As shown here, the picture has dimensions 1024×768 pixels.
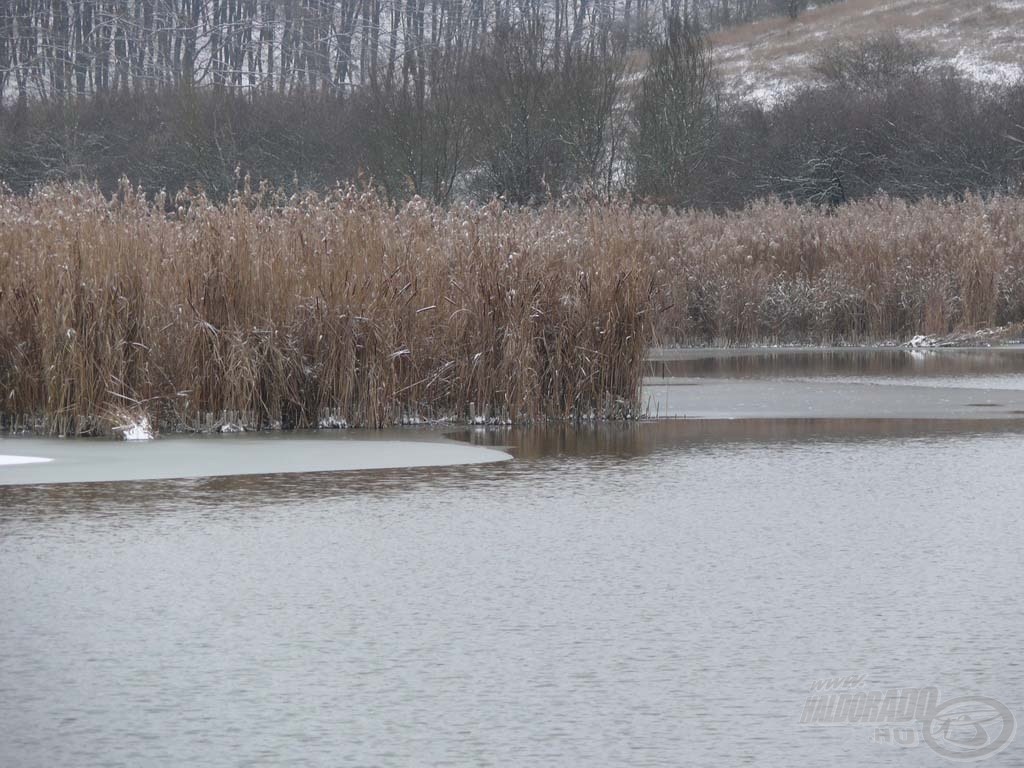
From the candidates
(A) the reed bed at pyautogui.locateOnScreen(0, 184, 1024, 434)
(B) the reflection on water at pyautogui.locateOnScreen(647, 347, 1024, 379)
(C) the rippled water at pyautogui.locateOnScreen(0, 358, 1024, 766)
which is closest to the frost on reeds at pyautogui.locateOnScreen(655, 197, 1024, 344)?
(B) the reflection on water at pyautogui.locateOnScreen(647, 347, 1024, 379)

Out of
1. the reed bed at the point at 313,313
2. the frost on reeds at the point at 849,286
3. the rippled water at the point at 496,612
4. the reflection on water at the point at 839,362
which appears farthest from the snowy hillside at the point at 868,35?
the rippled water at the point at 496,612

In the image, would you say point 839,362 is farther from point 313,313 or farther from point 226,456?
point 226,456

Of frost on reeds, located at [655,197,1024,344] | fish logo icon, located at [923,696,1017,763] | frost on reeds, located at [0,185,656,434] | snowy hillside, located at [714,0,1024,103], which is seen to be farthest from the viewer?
snowy hillside, located at [714,0,1024,103]

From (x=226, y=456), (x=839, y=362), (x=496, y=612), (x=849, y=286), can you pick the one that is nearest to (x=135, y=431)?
(x=226, y=456)

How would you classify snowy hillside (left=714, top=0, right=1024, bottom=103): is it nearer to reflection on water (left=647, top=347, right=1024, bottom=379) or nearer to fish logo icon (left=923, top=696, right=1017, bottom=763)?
reflection on water (left=647, top=347, right=1024, bottom=379)

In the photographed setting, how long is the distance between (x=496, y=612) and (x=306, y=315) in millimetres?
6257

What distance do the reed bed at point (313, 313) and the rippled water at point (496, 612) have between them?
262 cm

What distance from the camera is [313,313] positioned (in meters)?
11.1

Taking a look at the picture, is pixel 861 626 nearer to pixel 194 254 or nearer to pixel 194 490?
pixel 194 490

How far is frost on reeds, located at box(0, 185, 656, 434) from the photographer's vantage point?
1059 centimetres

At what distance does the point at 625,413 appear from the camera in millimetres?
11805

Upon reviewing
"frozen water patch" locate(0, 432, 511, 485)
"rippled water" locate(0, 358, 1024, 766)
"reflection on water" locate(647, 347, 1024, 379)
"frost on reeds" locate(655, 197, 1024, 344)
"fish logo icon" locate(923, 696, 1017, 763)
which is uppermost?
"frost on reeds" locate(655, 197, 1024, 344)

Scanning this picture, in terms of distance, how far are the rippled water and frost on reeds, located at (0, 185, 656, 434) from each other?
2628 mm

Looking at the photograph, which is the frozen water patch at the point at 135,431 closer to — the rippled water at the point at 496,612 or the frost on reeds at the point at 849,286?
the rippled water at the point at 496,612
